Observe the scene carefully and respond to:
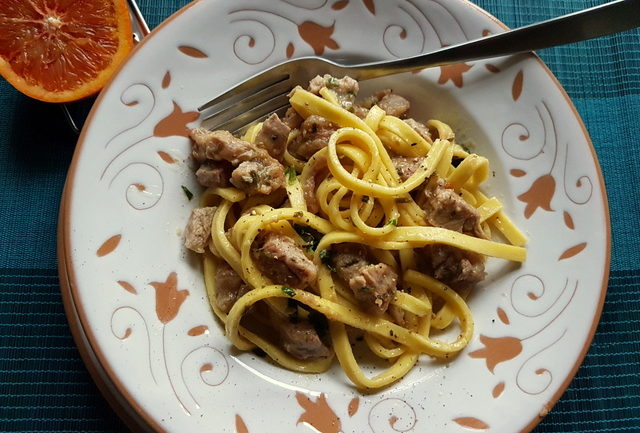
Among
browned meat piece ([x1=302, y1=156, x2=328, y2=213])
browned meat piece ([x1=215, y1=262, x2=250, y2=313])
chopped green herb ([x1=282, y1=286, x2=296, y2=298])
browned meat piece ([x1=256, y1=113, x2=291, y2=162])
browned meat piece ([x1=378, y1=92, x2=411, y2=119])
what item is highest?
browned meat piece ([x1=378, y1=92, x2=411, y2=119])

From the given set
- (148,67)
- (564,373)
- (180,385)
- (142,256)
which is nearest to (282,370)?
(180,385)

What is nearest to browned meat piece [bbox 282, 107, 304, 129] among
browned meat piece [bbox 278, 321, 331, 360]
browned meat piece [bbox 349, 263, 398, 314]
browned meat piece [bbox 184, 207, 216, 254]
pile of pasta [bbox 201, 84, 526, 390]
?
pile of pasta [bbox 201, 84, 526, 390]

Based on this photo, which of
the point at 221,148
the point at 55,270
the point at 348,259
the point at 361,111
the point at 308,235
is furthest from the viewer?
the point at 361,111

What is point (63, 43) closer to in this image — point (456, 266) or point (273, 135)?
point (273, 135)

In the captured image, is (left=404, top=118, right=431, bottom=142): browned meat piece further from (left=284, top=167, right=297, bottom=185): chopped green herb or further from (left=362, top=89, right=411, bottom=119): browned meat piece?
(left=284, top=167, right=297, bottom=185): chopped green herb

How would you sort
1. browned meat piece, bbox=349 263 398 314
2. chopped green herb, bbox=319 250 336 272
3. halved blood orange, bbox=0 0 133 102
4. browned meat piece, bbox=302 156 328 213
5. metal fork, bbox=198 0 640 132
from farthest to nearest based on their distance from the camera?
halved blood orange, bbox=0 0 133 102
browned meat piece, bbox=302 156 328 213
chopped green herb, bbox=319 250 336 272
metal fork, bbox=198 0 640 132
browned meat piece, bbox=349 263 398 314

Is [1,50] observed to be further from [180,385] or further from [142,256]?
[180,385]

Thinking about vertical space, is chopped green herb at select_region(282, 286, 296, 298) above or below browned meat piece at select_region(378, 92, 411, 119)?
below

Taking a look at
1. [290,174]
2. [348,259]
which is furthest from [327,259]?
[290,174]
